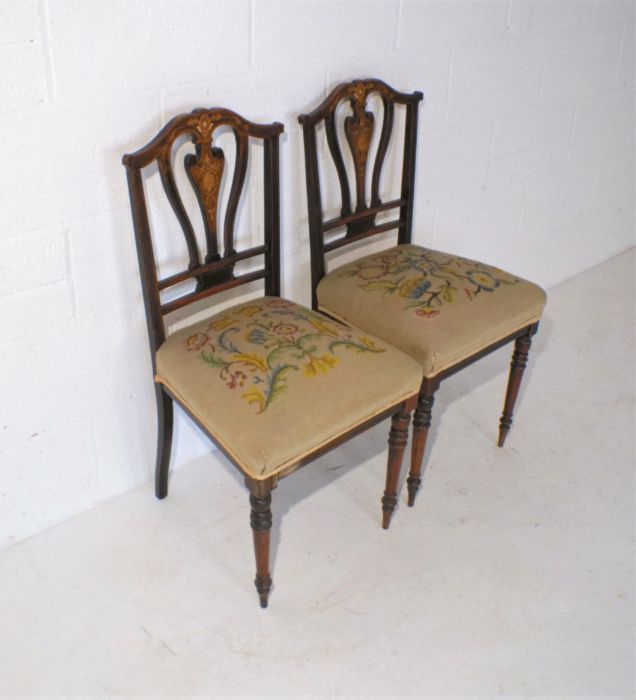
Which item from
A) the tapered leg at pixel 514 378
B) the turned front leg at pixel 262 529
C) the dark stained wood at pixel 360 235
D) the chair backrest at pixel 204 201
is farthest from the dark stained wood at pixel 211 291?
the tapered leg at pixel 514 378

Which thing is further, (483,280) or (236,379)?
(483,280)

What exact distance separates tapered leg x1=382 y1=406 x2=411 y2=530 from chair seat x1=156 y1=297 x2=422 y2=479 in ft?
0.22

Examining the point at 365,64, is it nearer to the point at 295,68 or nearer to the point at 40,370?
the point at 295,68

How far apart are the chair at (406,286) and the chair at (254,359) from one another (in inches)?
3.8

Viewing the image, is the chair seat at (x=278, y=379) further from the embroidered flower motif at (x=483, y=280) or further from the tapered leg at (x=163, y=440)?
the embroidered flower motif at (x=483, y=280)

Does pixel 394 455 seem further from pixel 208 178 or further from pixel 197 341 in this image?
pixel 208 178

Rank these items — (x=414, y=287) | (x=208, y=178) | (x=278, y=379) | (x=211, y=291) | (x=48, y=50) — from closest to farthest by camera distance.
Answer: (x=48, y=50) < (x=278, y=379) < (x=208, y=178) < (x=211, y=291) < (x=414, y=287)

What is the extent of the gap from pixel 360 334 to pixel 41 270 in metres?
0.66

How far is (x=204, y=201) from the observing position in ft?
4.99

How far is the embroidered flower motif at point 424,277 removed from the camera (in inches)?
66.6

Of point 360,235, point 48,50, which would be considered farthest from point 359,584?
point 48,50

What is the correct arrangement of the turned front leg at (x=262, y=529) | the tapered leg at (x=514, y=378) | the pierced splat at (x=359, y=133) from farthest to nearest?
1. the tapered leg at (x=514, y=378)
2. the pierced splat at (x=359, y=133)
3. the turned front leg at (x=262, y=529)

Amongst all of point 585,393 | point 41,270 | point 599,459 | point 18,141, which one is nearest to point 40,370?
point 41,270

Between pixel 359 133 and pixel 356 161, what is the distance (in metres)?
0.07
